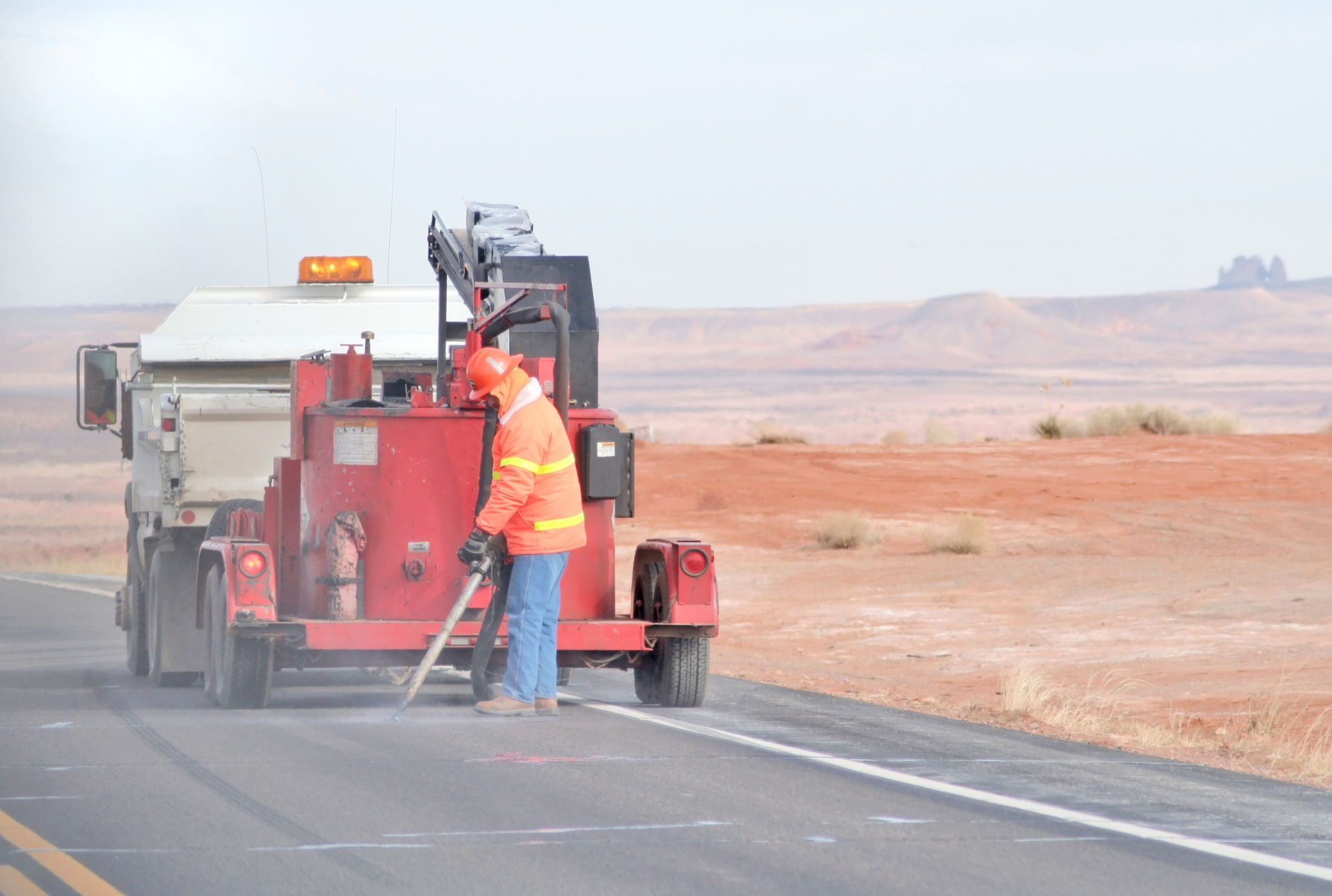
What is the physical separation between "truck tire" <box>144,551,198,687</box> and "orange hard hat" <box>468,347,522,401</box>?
14.3 feet

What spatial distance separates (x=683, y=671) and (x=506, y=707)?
1.36 meters

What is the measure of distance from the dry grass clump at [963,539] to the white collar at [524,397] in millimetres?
20657

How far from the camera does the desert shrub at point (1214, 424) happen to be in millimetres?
57531

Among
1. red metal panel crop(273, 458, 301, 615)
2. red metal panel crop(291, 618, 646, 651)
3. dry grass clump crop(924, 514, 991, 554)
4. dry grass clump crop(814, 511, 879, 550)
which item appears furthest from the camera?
dry grass clump crop(814, 511, 879, 550)

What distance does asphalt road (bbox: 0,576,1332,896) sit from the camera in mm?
6371

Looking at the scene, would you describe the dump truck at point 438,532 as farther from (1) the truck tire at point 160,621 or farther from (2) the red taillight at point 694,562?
(1) the truck tire at point 160,621

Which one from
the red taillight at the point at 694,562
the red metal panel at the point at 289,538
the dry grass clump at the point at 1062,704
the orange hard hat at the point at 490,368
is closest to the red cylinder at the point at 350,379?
the red metal panel at the point at 289,538

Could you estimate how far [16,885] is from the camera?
6.24m

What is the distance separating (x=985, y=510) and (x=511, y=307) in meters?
27.4

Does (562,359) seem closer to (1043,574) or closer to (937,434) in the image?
(1043,574)

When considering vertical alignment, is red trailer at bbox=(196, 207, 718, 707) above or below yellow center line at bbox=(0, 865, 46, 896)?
above

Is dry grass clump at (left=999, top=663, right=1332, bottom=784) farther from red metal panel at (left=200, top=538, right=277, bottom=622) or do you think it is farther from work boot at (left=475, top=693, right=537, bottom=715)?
red metal panel at (left=200, top=538, right=277, bottom=622)

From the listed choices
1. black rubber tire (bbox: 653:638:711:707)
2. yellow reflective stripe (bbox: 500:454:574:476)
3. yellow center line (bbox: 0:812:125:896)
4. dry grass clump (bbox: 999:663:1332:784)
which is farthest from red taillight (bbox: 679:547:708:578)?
yellow center line (bbox: 0:812:125:896)

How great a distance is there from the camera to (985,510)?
37094mm
